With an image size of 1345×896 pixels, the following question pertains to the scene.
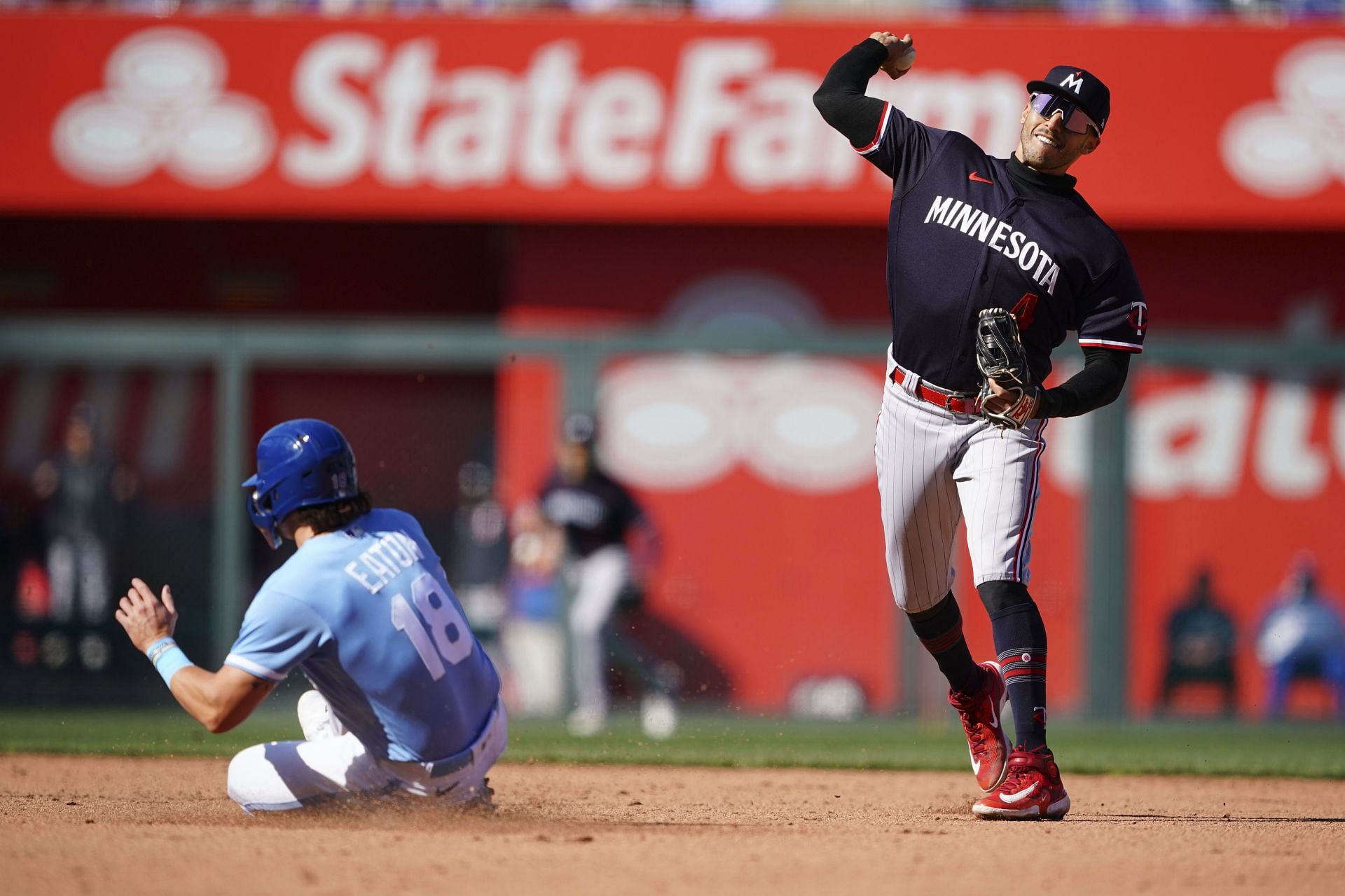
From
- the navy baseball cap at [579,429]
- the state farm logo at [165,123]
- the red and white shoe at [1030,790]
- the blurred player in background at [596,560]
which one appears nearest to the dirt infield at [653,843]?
the red and white shoe at [1030,790]

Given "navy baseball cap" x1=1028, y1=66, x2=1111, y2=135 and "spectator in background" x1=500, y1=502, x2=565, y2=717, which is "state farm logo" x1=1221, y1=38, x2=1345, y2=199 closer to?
"spectator in background" x1=500, y1=502, x2=565, y2=717

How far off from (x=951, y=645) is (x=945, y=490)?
50 centimetres

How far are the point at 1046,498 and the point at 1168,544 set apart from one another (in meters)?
0.73

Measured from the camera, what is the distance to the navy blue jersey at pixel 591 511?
29.6 ft

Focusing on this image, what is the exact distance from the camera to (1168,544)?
9562 millimetres

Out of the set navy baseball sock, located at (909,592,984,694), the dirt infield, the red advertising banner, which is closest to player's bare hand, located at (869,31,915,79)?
navy baseball sock, located at (909,592,984,694)

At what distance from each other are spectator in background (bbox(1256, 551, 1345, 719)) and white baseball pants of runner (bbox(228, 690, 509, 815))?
19.1 ft

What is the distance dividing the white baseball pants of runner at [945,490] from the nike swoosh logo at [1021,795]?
58 cm

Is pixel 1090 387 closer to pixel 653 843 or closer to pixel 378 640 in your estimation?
pixel 653 843

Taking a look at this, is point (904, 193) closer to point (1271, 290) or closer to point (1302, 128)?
point (1302, 128)

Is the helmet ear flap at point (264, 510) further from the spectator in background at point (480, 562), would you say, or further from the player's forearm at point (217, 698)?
the spectator in background at point (480, 562)

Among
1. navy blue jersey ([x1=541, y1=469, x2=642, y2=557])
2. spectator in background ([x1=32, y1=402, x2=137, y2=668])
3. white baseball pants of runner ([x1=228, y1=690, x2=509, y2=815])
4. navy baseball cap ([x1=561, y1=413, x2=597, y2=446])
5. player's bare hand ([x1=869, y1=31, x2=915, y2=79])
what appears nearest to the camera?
white baseball pants of runner ([x1=228, y1=690, x2=509, y2=815])

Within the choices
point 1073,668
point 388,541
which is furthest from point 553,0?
point 388,541

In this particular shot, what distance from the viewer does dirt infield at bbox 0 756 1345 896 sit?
3.77 metres
